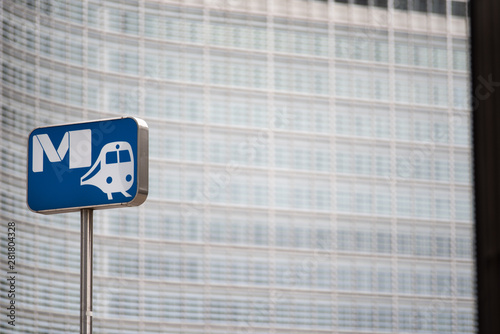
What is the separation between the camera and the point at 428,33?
5406 centimetres

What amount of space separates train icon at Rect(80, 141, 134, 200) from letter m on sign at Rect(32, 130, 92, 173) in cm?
4

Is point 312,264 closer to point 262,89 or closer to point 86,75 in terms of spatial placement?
point 262,89

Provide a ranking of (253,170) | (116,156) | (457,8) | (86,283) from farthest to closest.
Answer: (457,8) → (253,170) → (116,156) → (86,283)

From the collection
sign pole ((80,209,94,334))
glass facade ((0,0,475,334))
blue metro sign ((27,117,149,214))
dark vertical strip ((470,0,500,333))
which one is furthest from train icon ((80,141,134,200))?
glass facade ((0,0,475,334))

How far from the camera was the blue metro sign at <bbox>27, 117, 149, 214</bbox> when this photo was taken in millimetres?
2238

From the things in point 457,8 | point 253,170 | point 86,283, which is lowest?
point 86,283

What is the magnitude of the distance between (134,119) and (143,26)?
4755 cm

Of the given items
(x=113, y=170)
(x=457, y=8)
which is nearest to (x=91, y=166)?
(x=113, y=170)

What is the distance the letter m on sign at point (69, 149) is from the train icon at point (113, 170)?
0.04m

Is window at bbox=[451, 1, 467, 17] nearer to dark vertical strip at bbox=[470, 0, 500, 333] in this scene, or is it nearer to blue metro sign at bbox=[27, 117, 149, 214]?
dark vertical strip at bbox=[470, 0, 500, 333]

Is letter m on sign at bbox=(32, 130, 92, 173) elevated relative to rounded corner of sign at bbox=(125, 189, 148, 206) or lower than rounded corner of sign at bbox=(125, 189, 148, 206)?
elevated

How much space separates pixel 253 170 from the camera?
50000 mm

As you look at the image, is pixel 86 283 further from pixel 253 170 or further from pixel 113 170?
pixel 253 170

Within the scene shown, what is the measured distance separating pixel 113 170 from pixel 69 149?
0.52 ft
